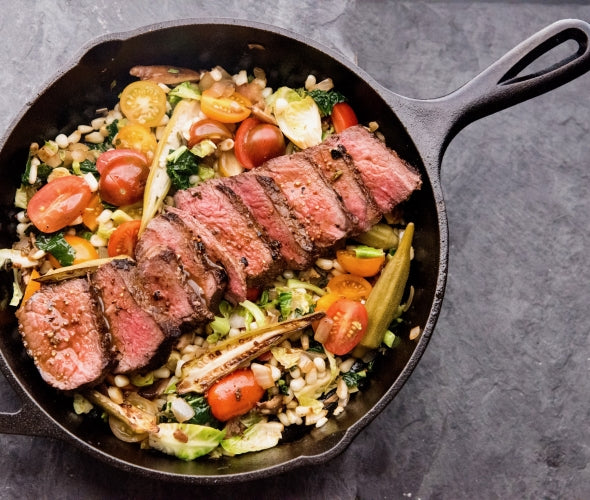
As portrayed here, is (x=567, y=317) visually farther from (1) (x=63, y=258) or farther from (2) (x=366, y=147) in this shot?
(1) (x=63, y=258)

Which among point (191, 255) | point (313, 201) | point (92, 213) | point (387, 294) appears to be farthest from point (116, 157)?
point (387, 294)

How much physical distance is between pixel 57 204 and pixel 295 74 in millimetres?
1830

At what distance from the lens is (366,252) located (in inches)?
167

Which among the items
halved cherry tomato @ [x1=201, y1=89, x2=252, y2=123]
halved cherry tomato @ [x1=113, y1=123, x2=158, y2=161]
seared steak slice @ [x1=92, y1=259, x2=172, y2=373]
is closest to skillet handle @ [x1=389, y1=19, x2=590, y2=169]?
halved cherry tomato @ [x1=201, y1=89, x2=252, y2=123]

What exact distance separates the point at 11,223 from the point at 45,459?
1.62 meters

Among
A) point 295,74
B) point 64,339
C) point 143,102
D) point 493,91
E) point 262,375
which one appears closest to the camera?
point 64,339

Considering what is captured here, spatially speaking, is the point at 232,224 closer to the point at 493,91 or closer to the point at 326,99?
the point at 326,99

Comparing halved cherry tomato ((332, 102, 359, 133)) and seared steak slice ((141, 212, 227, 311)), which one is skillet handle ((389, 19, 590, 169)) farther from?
seared steak slice ((141, 212, 227, 311))

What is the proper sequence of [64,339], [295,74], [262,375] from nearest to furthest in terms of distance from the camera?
1. [64,339]
2. [262,375]
3. [295,74]

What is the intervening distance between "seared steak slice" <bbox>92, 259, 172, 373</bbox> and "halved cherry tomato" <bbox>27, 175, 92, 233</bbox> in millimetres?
480

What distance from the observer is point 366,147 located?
13.7ft

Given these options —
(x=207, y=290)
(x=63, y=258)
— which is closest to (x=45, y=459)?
(x=63, y=258)

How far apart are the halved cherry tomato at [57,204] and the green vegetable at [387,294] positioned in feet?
6.58

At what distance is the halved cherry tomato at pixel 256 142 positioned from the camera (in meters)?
4.29
